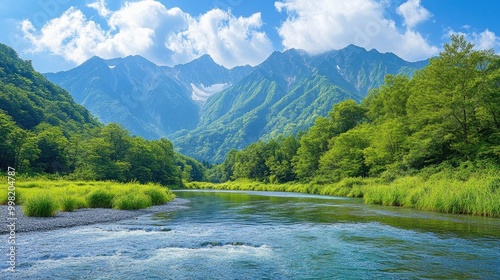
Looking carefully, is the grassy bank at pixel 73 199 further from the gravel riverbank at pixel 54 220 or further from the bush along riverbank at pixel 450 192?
the bush along riverbank at pixel 450 192

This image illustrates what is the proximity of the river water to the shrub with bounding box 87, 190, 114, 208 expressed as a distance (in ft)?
35.7

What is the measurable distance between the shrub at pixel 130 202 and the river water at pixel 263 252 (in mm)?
9228

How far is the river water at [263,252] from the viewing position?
9891mm

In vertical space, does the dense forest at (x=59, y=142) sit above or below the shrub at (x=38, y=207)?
above

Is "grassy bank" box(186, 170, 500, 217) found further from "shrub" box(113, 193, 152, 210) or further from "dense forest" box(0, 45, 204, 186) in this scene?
"dense forest" box(0, 45, 204, 186)

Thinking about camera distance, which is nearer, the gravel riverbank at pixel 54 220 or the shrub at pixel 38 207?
the gravel riverbank at pixel 54 220

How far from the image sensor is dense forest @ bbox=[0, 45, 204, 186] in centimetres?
6431

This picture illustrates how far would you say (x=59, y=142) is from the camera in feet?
245

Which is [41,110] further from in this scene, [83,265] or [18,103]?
[83,265]

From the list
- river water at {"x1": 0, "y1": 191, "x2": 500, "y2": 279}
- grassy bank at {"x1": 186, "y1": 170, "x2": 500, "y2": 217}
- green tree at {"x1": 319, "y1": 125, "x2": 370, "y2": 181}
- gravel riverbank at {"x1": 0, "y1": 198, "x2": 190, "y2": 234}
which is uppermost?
green tree at {"x1": 319, "y1": 125, "x2": 370, "y2": 181}

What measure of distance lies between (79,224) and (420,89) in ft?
168

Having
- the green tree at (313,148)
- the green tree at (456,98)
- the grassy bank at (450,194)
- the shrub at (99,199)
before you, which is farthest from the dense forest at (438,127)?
the shrub at (99,199)

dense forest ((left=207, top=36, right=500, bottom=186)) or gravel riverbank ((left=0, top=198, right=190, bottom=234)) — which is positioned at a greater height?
Answer: dense forest ((left=207, top=36, right=500, bottom=186))

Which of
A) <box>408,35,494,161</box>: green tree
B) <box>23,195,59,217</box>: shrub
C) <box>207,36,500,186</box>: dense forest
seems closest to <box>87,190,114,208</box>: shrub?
<box>23,195,59,217</box>: shrub
